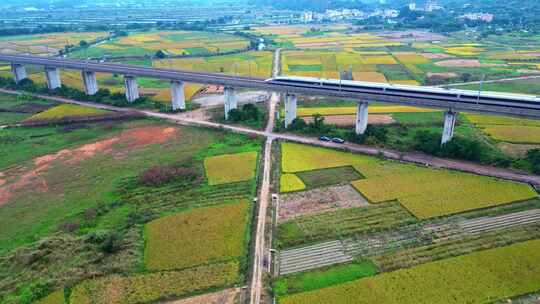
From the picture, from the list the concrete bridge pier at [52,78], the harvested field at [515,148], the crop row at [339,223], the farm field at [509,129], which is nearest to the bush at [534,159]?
the harvested field at [515,148]

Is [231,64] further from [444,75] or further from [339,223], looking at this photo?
[339,223]

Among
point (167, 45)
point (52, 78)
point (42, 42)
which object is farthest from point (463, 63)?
point (42, 42)

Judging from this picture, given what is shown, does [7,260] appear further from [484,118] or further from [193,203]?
[484,118]

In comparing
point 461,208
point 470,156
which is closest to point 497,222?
point 461,208

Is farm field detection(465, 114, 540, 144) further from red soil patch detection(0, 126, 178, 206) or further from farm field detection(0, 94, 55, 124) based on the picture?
farm field detection(0, 94, 55, 124)

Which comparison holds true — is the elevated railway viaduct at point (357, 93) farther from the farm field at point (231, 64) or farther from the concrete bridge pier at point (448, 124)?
the farm field at point (231, 64)

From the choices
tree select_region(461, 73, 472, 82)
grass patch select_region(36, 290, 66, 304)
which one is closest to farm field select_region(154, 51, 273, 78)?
tree select_region(461, 73, 472, 82)
